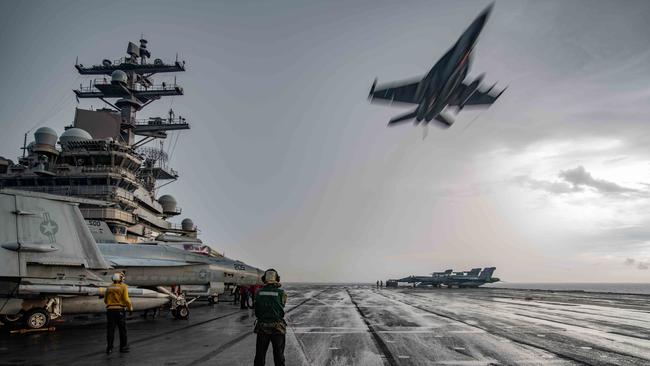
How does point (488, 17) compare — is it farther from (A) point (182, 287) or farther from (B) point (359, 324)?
(A) point (182, 287)

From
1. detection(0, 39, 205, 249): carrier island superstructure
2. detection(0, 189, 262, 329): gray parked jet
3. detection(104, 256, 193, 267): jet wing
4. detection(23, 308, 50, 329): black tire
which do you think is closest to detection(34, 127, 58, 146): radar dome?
detection(0, 39, 205, 249): carrier island superstructure

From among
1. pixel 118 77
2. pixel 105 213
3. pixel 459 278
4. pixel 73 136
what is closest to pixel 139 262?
pixel 105 213

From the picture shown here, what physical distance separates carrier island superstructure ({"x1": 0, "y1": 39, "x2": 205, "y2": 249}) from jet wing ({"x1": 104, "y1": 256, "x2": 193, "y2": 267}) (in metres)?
22.0

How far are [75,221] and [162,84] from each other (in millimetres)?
49665

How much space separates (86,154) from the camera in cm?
4566

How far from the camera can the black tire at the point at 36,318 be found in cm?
1291

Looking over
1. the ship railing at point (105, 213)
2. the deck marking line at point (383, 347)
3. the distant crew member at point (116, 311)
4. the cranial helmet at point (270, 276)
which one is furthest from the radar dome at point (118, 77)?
the cranial helmet at point (270, 276)

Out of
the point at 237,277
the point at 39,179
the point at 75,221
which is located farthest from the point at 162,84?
the point at 75,221

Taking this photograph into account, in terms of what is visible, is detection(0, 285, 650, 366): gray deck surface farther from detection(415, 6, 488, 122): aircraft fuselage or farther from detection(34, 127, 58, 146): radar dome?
detection(34, 127, 58, 146): radar dome

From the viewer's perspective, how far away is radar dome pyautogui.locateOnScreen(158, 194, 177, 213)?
62625mm

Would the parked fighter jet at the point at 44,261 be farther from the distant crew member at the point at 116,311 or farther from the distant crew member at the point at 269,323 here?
the distant crew member at the point at 269,323

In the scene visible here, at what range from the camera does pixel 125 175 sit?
46531 mm

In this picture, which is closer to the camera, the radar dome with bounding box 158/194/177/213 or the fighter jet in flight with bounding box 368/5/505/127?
the fighter jet in flight with bounding box 368/5/505/127

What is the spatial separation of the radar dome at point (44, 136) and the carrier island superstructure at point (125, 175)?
0.29 ft
